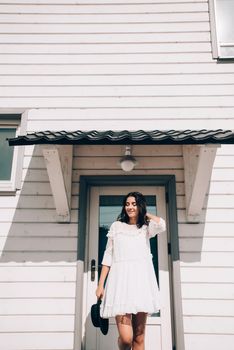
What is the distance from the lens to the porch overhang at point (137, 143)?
2.88m

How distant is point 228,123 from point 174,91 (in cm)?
80

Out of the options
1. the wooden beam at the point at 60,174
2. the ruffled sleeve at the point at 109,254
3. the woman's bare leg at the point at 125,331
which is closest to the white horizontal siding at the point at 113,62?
the wooden beam at the point at 60,174

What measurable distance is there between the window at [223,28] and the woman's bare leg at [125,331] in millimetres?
3429

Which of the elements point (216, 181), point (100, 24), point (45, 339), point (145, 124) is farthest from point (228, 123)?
point (45, 339)

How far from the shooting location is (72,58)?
4.29m

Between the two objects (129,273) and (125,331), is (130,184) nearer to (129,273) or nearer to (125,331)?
(129,273)

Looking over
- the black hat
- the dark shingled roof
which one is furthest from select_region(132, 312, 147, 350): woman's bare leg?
the dark shingled roof

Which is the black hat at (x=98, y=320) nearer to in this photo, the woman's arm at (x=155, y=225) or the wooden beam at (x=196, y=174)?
the woman's arm at (x=155, y=225)

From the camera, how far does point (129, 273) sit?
2.74 meters

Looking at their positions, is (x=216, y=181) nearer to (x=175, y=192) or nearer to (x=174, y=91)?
(x=175, y=192)

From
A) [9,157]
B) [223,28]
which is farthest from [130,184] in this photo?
[223,28]

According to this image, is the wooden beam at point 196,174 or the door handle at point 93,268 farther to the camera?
the door handle at point 93,268

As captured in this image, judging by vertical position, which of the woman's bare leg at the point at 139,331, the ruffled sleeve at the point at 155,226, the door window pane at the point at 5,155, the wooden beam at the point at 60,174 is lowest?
the woman's bare leg at the point at 139,331

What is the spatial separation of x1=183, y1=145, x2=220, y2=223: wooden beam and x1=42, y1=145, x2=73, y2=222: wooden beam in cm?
135
